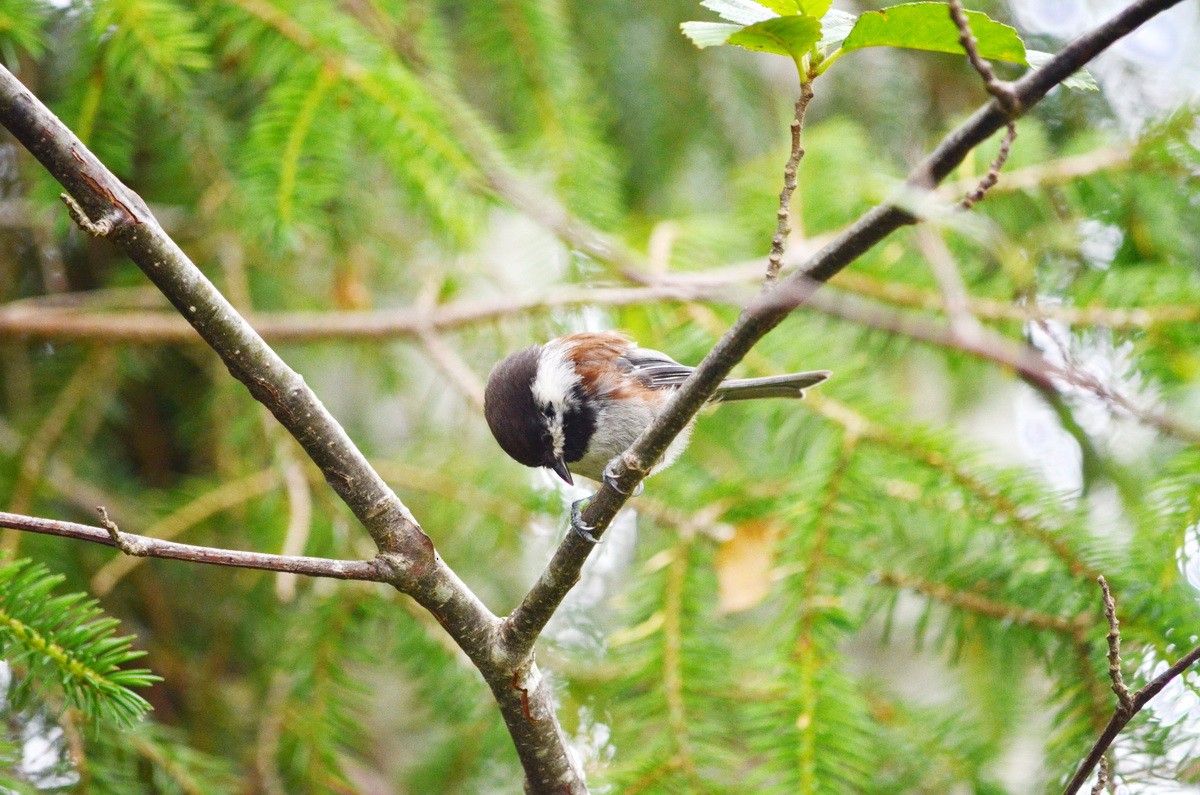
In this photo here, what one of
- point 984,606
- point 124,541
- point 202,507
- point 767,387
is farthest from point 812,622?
point 202,507

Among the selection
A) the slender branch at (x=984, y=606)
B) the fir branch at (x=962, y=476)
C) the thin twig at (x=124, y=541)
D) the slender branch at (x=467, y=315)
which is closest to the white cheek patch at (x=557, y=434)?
the slender branch at (x=467, y=315)

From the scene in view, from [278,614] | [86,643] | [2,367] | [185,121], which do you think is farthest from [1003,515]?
[2,367]

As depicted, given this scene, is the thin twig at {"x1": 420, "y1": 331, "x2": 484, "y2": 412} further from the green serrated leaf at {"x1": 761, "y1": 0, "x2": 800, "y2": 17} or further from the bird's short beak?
the green serrated leaf at {"x1": 761, "y1": 0, "x2": 800, "y2": 17}

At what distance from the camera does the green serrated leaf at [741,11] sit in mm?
998

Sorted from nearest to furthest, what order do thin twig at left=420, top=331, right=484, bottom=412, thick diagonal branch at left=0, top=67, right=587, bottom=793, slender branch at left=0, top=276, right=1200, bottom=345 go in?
thick diagonal branch at left=0, top=67, right=587, bottom=793 → slender branch at left=0, top=276, right=1200, bottom=345 → thin twig at left=420, top=331, right=484, bottom=412

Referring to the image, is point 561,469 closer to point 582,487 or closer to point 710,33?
point 582,487

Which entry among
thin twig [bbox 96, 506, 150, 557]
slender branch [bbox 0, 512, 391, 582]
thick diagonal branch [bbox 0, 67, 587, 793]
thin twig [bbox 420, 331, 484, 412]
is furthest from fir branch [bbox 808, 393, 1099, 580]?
thin twig [bbox 96, 506, 150, 557]

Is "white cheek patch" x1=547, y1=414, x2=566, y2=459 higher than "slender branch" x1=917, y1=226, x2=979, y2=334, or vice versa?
"slender branch" x1=917, y1=226, x2=979, y2=334

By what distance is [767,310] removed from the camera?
969 millimetres

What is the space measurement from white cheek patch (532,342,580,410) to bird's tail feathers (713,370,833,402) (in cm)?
34

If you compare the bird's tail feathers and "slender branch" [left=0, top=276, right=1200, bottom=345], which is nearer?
the bird's tail feathers

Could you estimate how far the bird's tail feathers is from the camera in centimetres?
200

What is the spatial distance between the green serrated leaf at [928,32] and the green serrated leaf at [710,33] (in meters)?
0.13

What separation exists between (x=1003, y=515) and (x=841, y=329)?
77cm
